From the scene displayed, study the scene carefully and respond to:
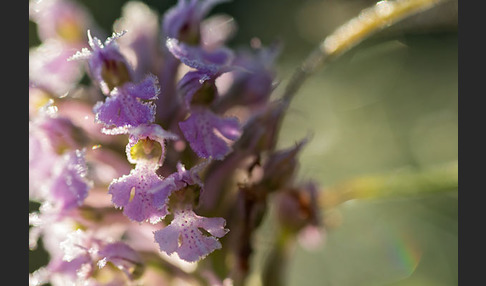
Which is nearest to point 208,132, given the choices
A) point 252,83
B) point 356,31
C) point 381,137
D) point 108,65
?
point 108,65

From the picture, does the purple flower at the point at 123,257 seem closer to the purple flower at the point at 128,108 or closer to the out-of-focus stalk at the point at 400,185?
the purple flower at the point at 128,108

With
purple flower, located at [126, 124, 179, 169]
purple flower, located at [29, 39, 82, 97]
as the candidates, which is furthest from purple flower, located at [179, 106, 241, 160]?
purple flower, located at [29, 39, 82, 97]

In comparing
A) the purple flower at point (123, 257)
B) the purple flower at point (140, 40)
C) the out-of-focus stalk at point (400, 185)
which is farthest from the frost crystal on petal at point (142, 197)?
the out-of-focus stalk at point (400, 185)

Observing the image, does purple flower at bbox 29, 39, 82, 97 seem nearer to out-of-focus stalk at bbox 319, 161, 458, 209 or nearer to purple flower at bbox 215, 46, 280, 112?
purple flower at bbox 215, 46, 280, 112

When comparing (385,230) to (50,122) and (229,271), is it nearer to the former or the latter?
(229,271)

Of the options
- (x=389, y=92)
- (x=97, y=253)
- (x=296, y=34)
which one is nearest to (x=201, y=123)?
(x=97, y=253)

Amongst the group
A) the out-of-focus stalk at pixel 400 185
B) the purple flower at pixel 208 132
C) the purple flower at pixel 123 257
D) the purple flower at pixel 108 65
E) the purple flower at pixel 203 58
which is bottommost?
the purple flower at pixel 123 257

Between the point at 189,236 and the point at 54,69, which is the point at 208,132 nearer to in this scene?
the point at 189,236
